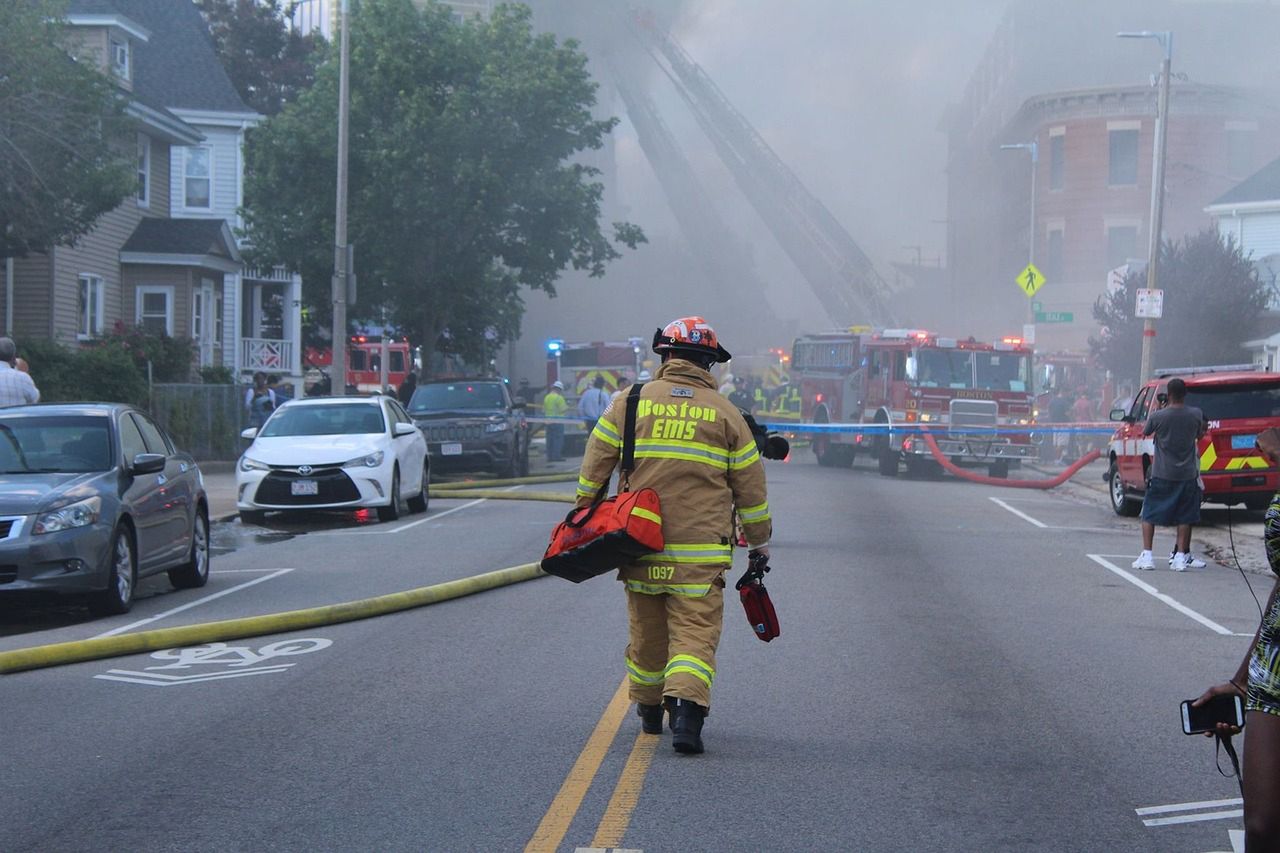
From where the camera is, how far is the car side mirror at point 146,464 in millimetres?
11758

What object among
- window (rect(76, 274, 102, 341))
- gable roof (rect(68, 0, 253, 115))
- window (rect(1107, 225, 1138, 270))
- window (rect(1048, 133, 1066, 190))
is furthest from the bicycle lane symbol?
window (rect(1048, 133, 1066, 190))

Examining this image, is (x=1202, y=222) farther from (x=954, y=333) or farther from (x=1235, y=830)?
(x=1235, y=830)

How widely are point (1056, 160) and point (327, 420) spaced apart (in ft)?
143

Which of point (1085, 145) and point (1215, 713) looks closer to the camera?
point (1215, 713)

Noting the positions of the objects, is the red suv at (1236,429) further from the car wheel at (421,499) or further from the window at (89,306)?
the window at (89,306)

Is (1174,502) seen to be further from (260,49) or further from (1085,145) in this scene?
(260,49)

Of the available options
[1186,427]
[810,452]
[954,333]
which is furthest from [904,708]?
[954,333]

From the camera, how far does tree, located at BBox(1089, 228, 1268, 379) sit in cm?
3869

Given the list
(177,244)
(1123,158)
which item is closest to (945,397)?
(177,244)

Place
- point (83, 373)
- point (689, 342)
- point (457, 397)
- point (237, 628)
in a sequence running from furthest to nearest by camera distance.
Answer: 1. point (457, 397)
2. point (83, 373)
3. point (237, 628)
4. point (689, 342)

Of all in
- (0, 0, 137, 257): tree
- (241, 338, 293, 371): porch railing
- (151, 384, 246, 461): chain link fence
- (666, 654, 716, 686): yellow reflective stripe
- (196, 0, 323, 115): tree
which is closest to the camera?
(666, 654, 716, 686): yellow reflective stripe

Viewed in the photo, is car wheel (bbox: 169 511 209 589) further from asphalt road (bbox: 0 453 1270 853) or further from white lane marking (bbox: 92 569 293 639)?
white lane marking (bbox: 92 569 293 639)

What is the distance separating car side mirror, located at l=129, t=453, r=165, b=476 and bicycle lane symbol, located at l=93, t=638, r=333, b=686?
7.44 feet

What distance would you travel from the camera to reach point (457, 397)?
26.5 metres
